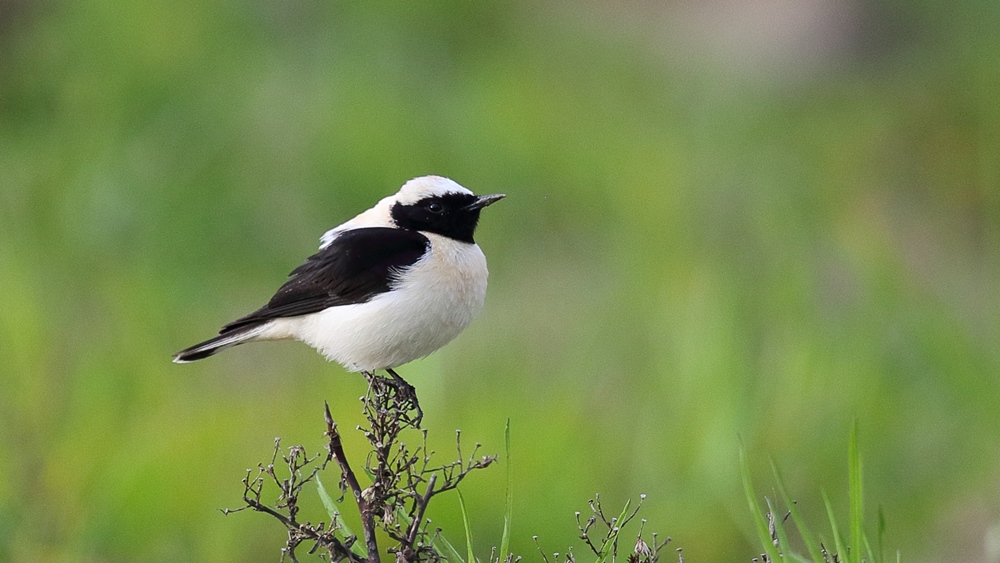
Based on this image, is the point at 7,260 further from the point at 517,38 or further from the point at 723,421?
the point at 517,38

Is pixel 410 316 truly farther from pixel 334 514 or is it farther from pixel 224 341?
pixel 334 514

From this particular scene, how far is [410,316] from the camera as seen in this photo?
4066 mm

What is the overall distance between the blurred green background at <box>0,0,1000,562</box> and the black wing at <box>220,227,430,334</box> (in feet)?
3.97

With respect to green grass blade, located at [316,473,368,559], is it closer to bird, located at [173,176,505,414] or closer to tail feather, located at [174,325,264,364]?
bird, located at [173,176,505,414]

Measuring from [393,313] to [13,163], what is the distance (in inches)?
181

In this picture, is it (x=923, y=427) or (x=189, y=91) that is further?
(x=189, y=91)

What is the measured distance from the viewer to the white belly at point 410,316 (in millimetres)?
4051

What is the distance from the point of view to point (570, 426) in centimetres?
584

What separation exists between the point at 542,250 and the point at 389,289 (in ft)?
15.7

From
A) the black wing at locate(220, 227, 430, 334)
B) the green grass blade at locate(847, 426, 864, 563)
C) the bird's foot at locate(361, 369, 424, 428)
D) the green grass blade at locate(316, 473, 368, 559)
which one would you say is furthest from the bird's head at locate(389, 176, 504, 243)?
the green grass blade at locate(847, 426, 864, 563)

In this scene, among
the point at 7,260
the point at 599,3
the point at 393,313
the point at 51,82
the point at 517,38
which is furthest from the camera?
the point at 599,3

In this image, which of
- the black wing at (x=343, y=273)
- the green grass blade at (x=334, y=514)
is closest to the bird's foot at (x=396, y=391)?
the black wing at (x=343, y=273)

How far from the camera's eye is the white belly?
4051mm

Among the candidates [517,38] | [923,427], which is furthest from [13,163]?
[517,38]
